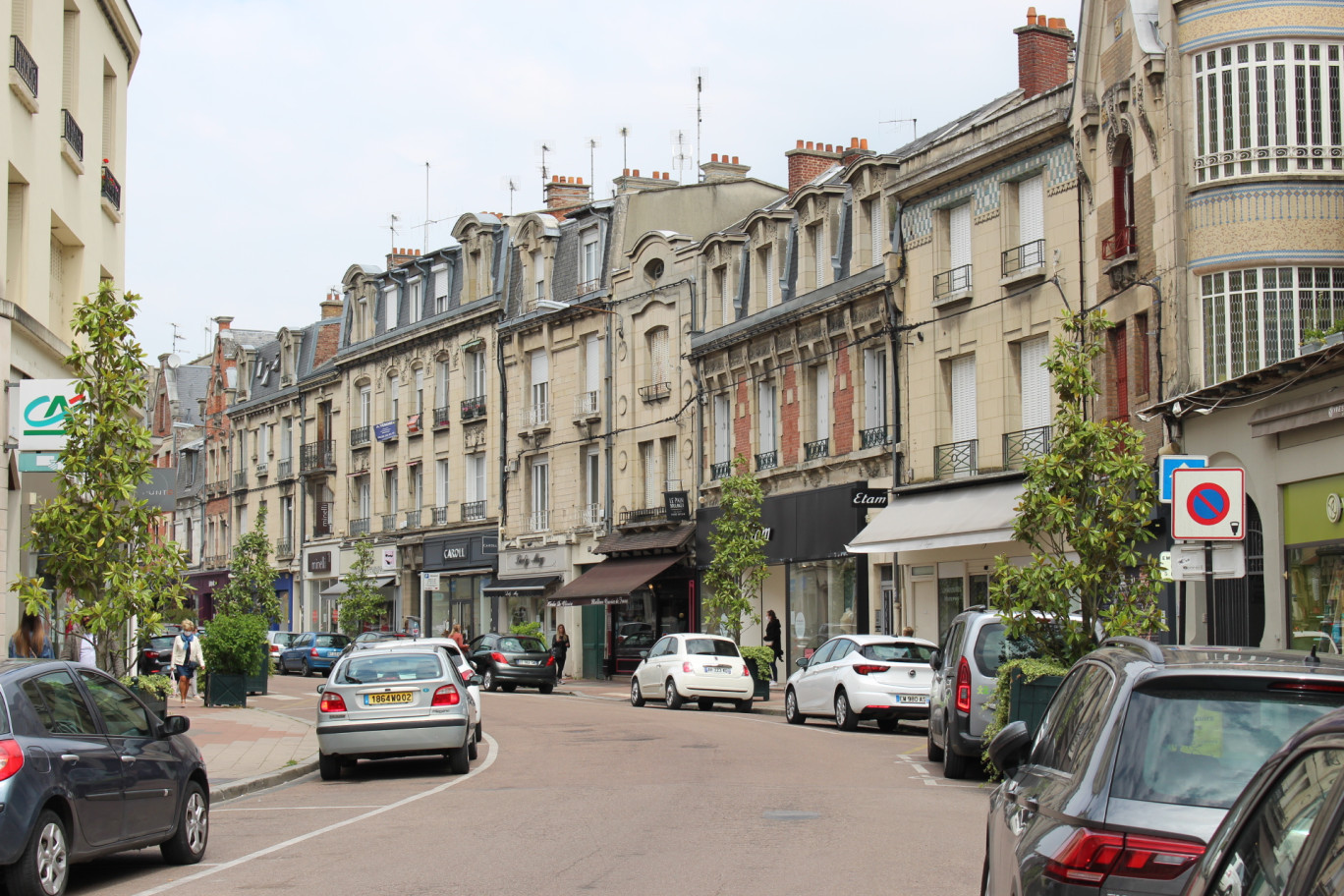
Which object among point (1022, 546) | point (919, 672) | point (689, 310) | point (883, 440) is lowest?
point (919, 672)

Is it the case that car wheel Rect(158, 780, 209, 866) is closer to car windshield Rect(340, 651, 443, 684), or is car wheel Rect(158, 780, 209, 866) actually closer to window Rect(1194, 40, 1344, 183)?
car windshield Rect(340, 651, 443, 684)

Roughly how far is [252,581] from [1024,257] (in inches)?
1622

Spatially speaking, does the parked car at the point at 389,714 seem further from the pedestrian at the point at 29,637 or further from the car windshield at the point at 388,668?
the pedestrian at the point at 29,637

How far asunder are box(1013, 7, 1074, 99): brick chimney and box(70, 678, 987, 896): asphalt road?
17726mm

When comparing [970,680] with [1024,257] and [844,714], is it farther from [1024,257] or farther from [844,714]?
[1024,257]

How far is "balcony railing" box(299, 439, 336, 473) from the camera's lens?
63906 millimetres

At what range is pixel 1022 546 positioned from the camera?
29.3 metres

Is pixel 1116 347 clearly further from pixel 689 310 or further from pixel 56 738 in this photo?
pixel 56 738

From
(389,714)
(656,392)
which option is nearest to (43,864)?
(389,714)

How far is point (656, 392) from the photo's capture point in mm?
44625

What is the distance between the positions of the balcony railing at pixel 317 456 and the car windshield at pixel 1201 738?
6004 cm

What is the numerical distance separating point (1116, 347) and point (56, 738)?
2088 cm

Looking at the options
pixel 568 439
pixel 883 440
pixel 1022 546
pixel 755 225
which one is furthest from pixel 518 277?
pixel 1022 546

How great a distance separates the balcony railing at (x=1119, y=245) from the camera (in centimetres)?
2614
